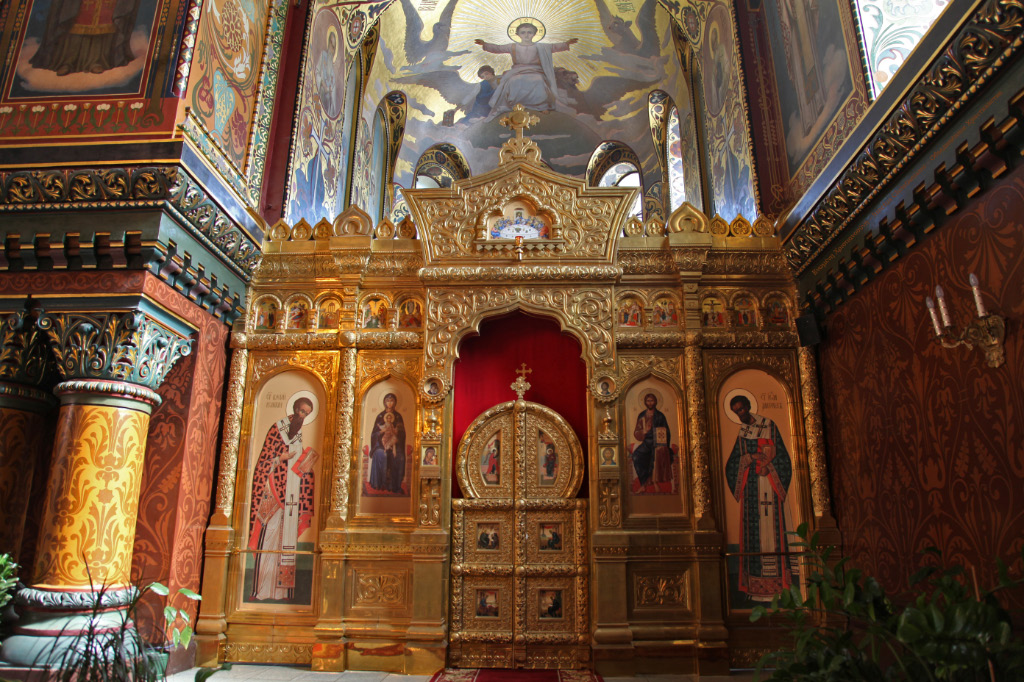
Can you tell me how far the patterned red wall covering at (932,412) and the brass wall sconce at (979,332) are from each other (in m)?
0.06

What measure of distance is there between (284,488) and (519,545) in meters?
2.65

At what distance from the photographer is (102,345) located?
5.91m

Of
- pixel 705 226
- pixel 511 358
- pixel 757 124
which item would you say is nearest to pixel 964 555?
pixel 705 226

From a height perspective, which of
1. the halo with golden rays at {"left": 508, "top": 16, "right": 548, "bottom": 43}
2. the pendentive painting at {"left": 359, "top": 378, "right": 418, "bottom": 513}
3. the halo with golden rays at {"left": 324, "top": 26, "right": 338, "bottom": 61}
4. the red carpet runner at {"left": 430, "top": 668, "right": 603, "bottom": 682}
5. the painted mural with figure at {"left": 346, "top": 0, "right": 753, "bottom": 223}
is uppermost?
the halo with golden rays at {"left": 508, "top": 16, "right": 548, "bottom": 43}

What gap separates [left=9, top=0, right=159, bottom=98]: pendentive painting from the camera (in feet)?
21.1

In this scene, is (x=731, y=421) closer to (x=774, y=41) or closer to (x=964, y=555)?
(x=964, y=555)

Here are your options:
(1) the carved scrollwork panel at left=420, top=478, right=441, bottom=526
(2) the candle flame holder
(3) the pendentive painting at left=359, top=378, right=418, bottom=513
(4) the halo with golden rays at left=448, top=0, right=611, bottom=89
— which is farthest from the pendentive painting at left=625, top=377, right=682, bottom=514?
(4) the halo with golden rays at left=448, top=0, right=611, bottom=89

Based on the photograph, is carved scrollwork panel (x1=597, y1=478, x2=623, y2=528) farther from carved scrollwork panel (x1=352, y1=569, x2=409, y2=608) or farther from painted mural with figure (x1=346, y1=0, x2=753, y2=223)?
painted mural with figure (x1=346, y1=0, x2=753, y2=223)

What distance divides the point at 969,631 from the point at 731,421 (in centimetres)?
447

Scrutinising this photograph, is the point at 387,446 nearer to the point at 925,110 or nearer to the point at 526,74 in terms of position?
the point at 925,110

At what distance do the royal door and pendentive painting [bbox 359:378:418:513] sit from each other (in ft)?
2.03

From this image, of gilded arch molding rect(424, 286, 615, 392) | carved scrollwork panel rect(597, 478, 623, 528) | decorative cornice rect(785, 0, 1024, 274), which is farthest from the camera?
gilded arch molding rect(424, 286, 615, 392)

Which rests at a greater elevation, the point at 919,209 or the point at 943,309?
the point at 919,209

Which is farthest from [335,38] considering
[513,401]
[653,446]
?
[653,446]
